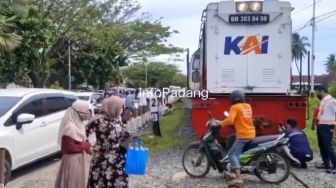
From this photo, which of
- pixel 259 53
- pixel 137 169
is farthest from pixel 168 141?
pixel 137 169

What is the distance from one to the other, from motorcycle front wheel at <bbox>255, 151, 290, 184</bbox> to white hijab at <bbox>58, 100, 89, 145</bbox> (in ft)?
12.2

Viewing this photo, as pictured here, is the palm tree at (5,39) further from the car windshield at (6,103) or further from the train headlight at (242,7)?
the train headlight at (242,7)

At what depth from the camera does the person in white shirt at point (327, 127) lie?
10109 mm

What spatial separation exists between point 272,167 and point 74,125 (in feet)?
13.0

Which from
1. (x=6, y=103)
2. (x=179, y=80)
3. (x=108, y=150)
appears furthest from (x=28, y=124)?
(x=179, y=80)

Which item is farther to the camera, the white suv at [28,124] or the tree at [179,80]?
the tree at [179,80]

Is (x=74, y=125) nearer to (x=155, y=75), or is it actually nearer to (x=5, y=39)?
(x=5, y=39)

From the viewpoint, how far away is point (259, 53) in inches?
460

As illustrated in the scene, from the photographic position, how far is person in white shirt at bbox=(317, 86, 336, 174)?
10109 mm

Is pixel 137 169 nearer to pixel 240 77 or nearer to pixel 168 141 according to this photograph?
pixel 240 77

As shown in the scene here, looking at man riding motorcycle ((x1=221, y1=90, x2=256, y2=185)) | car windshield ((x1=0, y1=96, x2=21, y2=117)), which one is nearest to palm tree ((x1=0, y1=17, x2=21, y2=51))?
car windshield ((x1=0, y1=96, x2=21, y2=117))

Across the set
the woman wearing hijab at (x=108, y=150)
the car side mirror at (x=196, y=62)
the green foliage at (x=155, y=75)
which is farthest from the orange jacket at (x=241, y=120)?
the green foliage at (x=155, y=75)

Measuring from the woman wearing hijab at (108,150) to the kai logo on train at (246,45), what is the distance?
6204 mm

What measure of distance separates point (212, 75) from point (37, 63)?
A: 1646 cm
